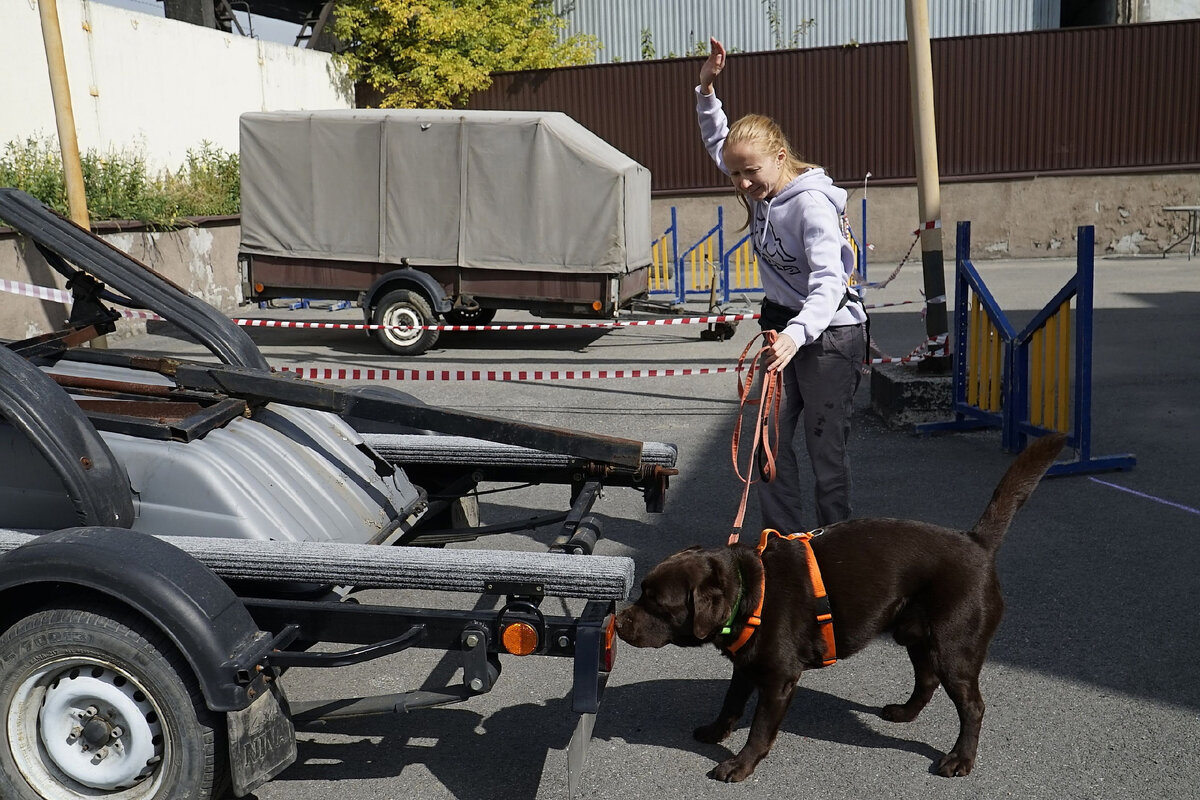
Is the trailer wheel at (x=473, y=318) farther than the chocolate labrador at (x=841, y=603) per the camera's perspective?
Yes


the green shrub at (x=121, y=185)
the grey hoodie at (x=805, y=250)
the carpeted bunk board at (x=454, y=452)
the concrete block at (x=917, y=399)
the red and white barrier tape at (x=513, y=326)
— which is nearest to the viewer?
the grey hoodie at (x=805, y=250)

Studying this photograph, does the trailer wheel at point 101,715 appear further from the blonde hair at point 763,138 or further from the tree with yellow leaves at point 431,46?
the tree with yellow leaves at point 431,46

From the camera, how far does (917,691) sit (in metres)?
3.74

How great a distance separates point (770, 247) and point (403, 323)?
8.87 m

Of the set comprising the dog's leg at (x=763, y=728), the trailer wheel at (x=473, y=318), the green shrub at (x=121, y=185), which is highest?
the green shrub at (x=121, y=185)

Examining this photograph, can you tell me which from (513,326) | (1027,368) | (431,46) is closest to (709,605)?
(1027,368)

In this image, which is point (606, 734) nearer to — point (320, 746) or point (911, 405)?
point (320, 746)

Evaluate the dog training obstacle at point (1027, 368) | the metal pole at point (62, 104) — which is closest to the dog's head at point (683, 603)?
the dog training obstacle at point (1027, 368)

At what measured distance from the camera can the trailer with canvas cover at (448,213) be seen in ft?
41.1

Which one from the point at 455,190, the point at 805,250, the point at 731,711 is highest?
the point at 455,190

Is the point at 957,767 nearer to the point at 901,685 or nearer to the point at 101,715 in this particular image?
the point at 901,685

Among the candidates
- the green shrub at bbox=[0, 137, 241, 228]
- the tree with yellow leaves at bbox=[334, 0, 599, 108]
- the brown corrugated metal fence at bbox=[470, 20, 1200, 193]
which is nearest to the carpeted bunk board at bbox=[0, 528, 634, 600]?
the green shrub at bbox=[0, 137, 241, 228]

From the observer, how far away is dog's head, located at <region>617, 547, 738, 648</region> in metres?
3.17

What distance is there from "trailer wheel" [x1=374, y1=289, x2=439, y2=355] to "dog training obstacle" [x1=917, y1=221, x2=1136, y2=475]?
6567 mm
